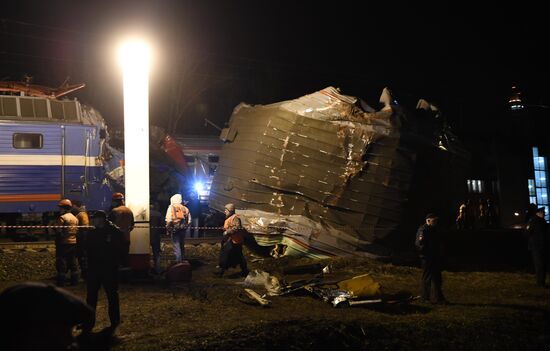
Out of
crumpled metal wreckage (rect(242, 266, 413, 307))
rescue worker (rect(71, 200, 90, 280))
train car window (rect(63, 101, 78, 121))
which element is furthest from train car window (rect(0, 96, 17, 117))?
crumpled metal wreckage (rect(242, 266, 413, 307))

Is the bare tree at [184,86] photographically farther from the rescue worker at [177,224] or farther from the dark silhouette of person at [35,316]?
the dark silhouette of person at [35,316]

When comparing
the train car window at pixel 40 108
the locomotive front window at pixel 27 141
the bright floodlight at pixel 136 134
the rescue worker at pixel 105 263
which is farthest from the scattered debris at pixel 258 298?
the train car window at pixel 40 108

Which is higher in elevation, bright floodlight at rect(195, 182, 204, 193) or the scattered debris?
bright floodlight at rect(195, 182, 204, 193)

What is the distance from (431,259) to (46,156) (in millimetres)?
11357

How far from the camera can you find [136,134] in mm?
9594

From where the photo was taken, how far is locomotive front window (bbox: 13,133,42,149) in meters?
14.3

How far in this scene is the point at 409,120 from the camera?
1160cm

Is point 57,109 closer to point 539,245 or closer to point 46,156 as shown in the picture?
point 46,156

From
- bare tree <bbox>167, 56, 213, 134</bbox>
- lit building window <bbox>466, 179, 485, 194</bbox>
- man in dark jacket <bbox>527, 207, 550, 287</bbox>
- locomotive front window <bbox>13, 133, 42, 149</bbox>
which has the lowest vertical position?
man in dark jacket <bbox>527, 207, 550, 287</bbox>

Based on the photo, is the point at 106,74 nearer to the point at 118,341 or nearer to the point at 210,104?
the point at 210,104

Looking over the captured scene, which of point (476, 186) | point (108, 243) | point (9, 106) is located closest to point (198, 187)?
point (9, 106)

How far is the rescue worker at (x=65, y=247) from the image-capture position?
8859mm

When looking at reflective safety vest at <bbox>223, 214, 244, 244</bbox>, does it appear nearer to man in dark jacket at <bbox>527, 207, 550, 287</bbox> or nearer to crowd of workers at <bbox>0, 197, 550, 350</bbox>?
crowd of workers at <bbox>0, 197, 550, 350</bbox>

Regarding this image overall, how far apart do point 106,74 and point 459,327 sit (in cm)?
2357
